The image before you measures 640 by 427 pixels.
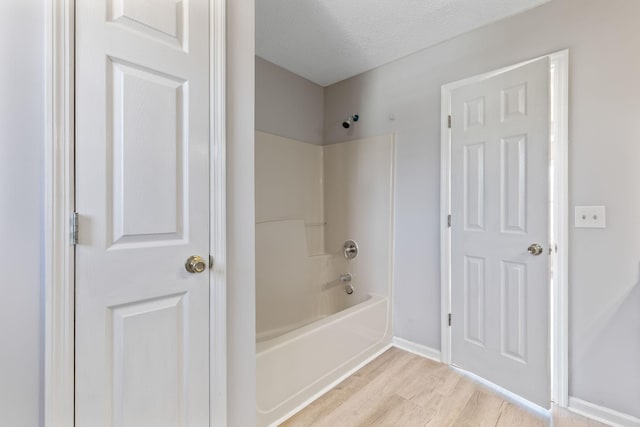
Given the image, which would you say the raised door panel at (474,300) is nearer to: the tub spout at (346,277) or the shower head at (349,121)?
the tub spout at (346,277)

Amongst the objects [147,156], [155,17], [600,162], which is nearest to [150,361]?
[147,156]

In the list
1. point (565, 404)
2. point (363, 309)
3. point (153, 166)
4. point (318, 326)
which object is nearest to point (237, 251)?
point (153, 166)

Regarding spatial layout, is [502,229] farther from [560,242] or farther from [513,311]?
[513,311]

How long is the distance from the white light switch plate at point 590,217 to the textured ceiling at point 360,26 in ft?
4.16

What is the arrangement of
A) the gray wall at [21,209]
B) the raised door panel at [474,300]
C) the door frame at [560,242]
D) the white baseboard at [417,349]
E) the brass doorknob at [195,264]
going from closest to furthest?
1. the gray wall at [21,209]
2. the brass doorknob at [195,264]
3. the door frame at [560,242]
4. the raised door panel at [474,300]
5. the white baseboard at [417,349]

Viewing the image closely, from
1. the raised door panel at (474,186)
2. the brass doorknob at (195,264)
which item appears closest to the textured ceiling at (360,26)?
the raised door panel at (474,186)

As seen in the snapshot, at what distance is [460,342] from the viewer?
196 cm

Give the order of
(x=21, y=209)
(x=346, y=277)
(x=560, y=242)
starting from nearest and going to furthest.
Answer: (x=21, y=209) < (x=560, y=242) < (x=346, y=277)

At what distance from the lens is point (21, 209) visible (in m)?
0.75

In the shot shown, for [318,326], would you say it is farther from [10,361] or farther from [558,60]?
[558,60]

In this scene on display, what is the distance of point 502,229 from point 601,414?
108 cm

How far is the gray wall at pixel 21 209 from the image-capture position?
728mm

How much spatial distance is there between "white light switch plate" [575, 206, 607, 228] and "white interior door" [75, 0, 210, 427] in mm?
1962

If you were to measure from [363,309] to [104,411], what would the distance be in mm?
1584
